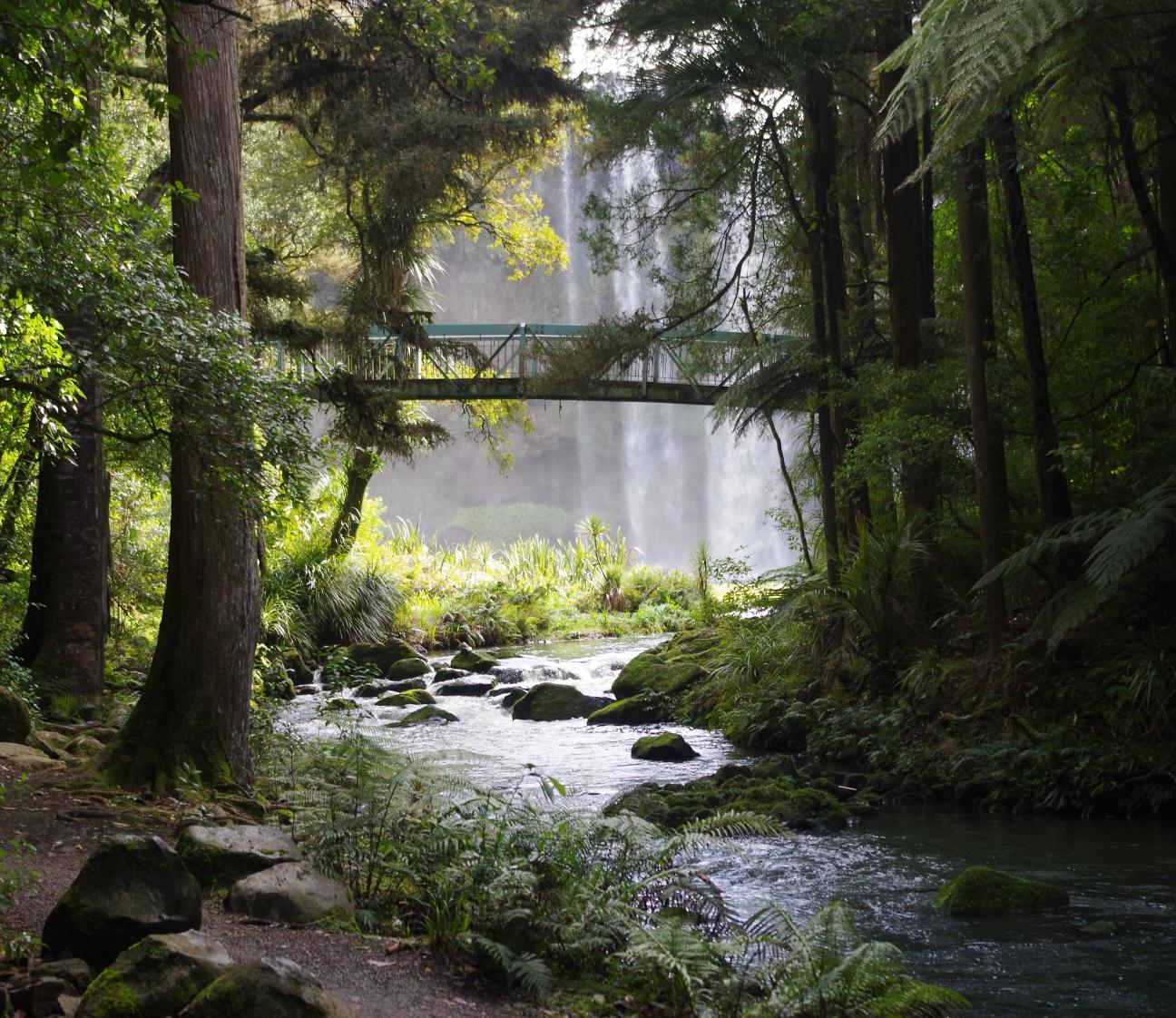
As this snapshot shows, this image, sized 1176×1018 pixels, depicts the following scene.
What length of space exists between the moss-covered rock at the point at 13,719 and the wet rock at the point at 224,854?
2708 millimetres

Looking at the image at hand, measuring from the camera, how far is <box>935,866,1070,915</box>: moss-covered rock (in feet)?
17.0

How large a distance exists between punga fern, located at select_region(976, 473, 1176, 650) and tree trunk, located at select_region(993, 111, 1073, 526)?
0.41 m

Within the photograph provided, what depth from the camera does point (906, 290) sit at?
10.2m

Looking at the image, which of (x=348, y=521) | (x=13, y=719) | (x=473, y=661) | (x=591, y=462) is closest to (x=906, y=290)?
(x=13, y=719)

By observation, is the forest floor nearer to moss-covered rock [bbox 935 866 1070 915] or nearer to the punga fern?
moss-covered rock [bbox 935 866 1070 915]

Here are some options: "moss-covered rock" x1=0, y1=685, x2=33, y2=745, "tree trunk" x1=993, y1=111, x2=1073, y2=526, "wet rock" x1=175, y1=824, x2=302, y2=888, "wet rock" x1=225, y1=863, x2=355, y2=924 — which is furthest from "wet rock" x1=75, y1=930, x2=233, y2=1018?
"tree trunk" x1=993, y1=111, x2=1073, y2=526

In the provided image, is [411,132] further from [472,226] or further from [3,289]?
[3,289]

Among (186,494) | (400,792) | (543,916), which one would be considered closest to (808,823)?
(400,792)

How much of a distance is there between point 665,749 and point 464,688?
15.4ft

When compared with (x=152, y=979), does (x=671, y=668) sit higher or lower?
lower

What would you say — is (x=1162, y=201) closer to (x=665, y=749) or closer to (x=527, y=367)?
(x=665, y=749)

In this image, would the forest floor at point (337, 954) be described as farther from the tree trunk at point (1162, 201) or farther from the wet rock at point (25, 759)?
the tree trunk at point (1162, 201)

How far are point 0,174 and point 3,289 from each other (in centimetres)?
66

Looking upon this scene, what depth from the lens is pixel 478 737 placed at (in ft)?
35.2
